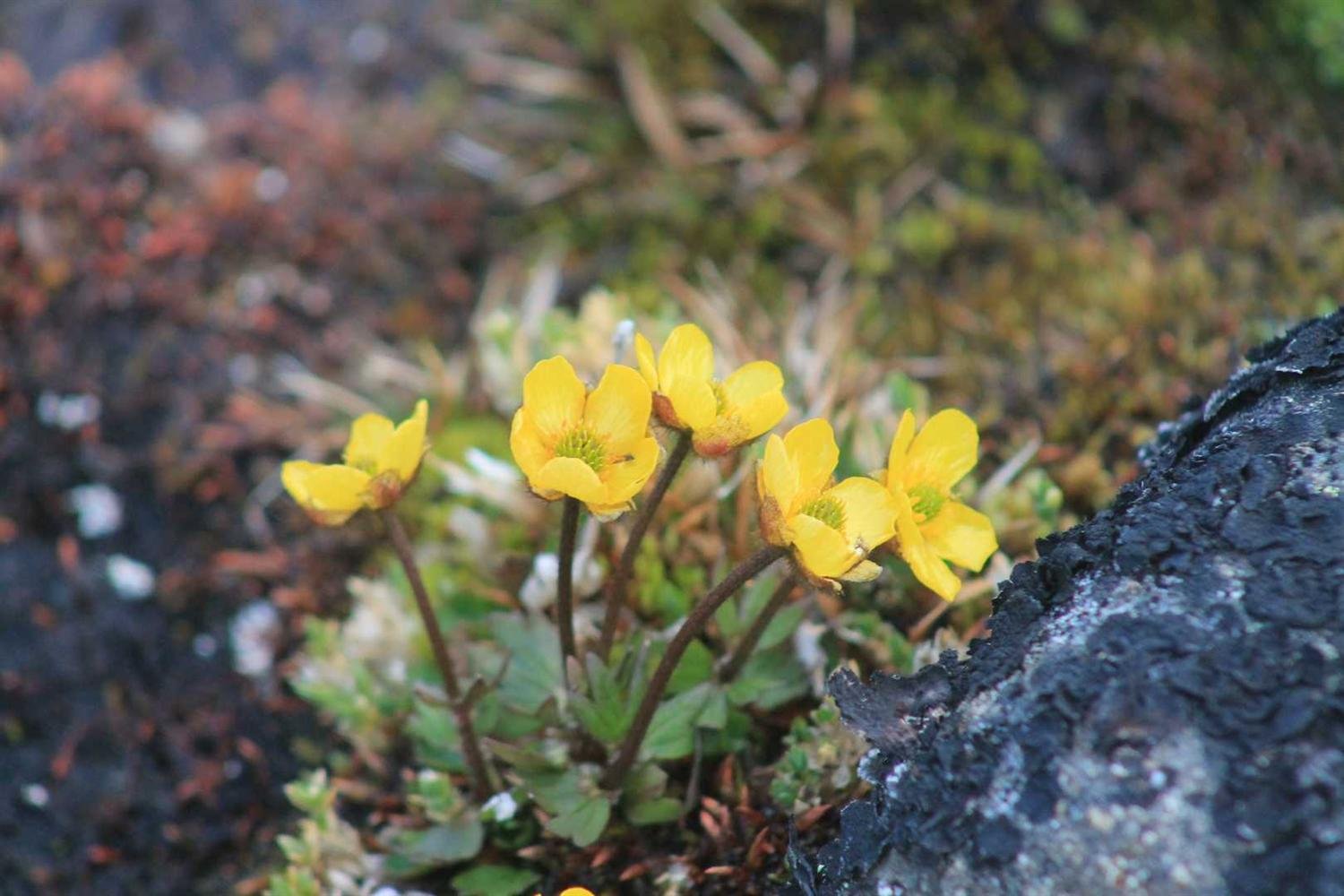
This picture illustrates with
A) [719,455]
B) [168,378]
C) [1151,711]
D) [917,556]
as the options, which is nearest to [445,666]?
[719,455]

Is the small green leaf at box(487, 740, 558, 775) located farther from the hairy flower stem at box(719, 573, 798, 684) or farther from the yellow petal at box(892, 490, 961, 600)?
the yellow petal at box(892, 490, 961, 600)

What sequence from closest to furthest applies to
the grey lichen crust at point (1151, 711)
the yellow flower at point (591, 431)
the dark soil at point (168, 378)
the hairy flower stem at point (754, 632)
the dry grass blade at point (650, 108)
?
the grey lichen crust at point (1151, 711), the yellow flower at point (591, 431), the hairy flower stem at point (754, 632), the dark soil at point (168, 378), the dry grass blade at point (650, 108)

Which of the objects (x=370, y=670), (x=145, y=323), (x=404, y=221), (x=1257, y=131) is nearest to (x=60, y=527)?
(x=145, y=323)

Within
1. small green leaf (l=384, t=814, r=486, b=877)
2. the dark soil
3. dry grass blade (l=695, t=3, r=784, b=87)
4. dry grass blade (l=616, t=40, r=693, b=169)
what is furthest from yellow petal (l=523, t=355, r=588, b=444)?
dry grass blade (l=695, t=3, r=784, b=87)

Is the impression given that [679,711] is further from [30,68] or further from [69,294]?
[30,68]

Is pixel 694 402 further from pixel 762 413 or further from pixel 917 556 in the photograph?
pixel 917 556

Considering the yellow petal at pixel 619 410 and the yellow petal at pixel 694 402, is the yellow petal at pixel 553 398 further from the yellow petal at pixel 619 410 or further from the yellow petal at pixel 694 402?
the yellow petal at pixel 694 402

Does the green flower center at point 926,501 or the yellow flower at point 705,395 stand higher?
the yellow flower at point 705,395

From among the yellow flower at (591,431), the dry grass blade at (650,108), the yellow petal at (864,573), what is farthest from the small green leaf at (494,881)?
the dry grass blade at (650,108)
